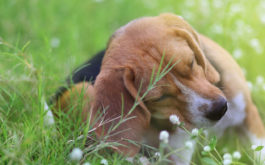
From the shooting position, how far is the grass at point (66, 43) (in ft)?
10.6

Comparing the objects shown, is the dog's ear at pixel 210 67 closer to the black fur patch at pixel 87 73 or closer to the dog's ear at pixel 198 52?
the dog's ear at pixel 198 52

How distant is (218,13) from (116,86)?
3570 mm

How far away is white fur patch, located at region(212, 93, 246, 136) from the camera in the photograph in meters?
3.79

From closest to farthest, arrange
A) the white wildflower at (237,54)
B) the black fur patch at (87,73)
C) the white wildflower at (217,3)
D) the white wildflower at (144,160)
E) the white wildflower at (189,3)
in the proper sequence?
the white wildflower at (144,160) → the black fur patch at (87,73) → the white wildflower at (237,54) → the white wildflower at (217,3) → the white wildflower at (189,3)

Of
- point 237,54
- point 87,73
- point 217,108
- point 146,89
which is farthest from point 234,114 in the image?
point 87,73

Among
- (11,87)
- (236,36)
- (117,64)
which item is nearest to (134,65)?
(117,64)

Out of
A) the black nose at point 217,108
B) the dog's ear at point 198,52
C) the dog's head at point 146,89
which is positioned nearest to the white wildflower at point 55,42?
the dog's head at point 146,89

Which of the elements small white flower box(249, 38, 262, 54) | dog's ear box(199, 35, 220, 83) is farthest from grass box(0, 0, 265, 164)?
dog's ear box(199, 35, 220, 83)

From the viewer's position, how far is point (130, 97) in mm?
3189

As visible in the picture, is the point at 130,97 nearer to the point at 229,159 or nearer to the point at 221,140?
the point at 229,159

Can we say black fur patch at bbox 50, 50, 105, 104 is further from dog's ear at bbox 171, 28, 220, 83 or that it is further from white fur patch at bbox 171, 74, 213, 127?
white fur patch at bbox 171, 74, 213, 127

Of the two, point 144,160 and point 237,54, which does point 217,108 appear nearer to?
point 144,160

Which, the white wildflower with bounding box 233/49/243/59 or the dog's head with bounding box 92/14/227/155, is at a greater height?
the dog's head with bounding box 92/14/227/155

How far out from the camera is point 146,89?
319 cm
